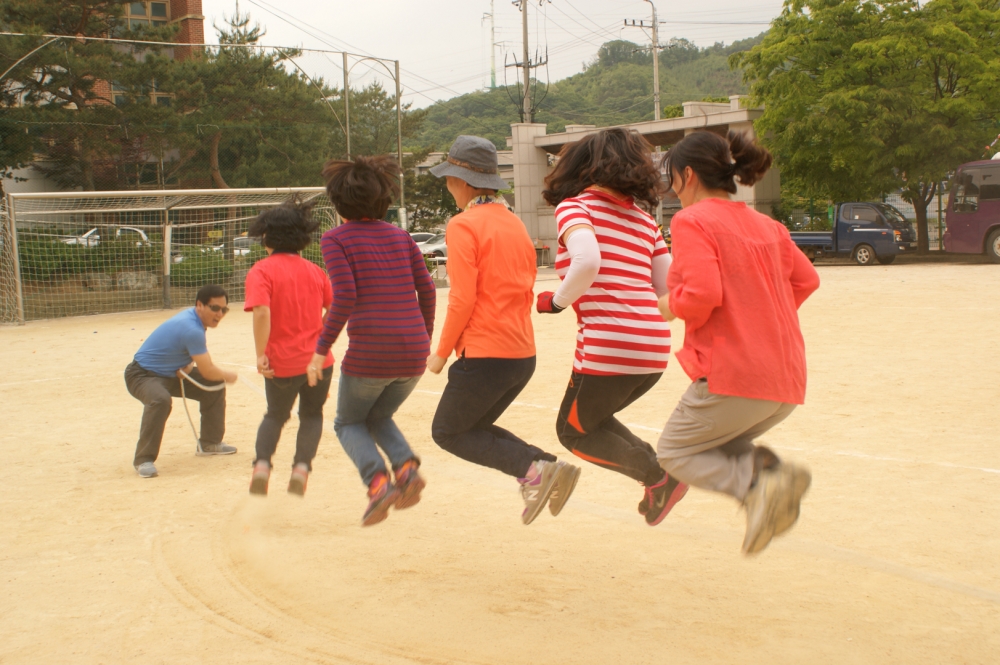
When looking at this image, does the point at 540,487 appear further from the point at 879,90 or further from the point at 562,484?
the point at 879,90

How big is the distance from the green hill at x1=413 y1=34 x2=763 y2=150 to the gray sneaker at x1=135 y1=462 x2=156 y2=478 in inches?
1465

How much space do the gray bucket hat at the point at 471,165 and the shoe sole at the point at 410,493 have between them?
131 centimetres

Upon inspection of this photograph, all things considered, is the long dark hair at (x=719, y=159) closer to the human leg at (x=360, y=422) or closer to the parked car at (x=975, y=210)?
the human leg at (x=360, y=422)

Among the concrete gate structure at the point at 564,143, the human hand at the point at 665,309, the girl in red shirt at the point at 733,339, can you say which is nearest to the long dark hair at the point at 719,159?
the girl in red shirt at the point at 733,339

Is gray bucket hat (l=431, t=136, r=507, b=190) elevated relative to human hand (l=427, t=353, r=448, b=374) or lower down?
elevated

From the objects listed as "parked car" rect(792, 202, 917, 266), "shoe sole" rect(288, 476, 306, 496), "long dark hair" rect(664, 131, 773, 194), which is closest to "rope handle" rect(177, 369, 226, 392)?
"shoe sole" rect(288, 476, 306, 496)

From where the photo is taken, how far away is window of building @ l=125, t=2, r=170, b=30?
27.6 metres

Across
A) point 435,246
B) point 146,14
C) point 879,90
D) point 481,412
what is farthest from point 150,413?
point 146,14

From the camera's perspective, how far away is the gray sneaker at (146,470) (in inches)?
228

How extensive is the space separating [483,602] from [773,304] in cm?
160

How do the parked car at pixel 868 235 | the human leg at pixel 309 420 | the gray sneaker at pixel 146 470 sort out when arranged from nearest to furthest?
the human leg at pixel 309 420 < the gray sneaker at pixel 146 470 < the parked car at pixel 868 235

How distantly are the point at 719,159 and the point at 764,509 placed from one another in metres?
1.22

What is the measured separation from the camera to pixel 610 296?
3598 mm

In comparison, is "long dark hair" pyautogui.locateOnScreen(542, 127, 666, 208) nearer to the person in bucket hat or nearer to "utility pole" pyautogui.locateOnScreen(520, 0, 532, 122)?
the person in bucket hat
